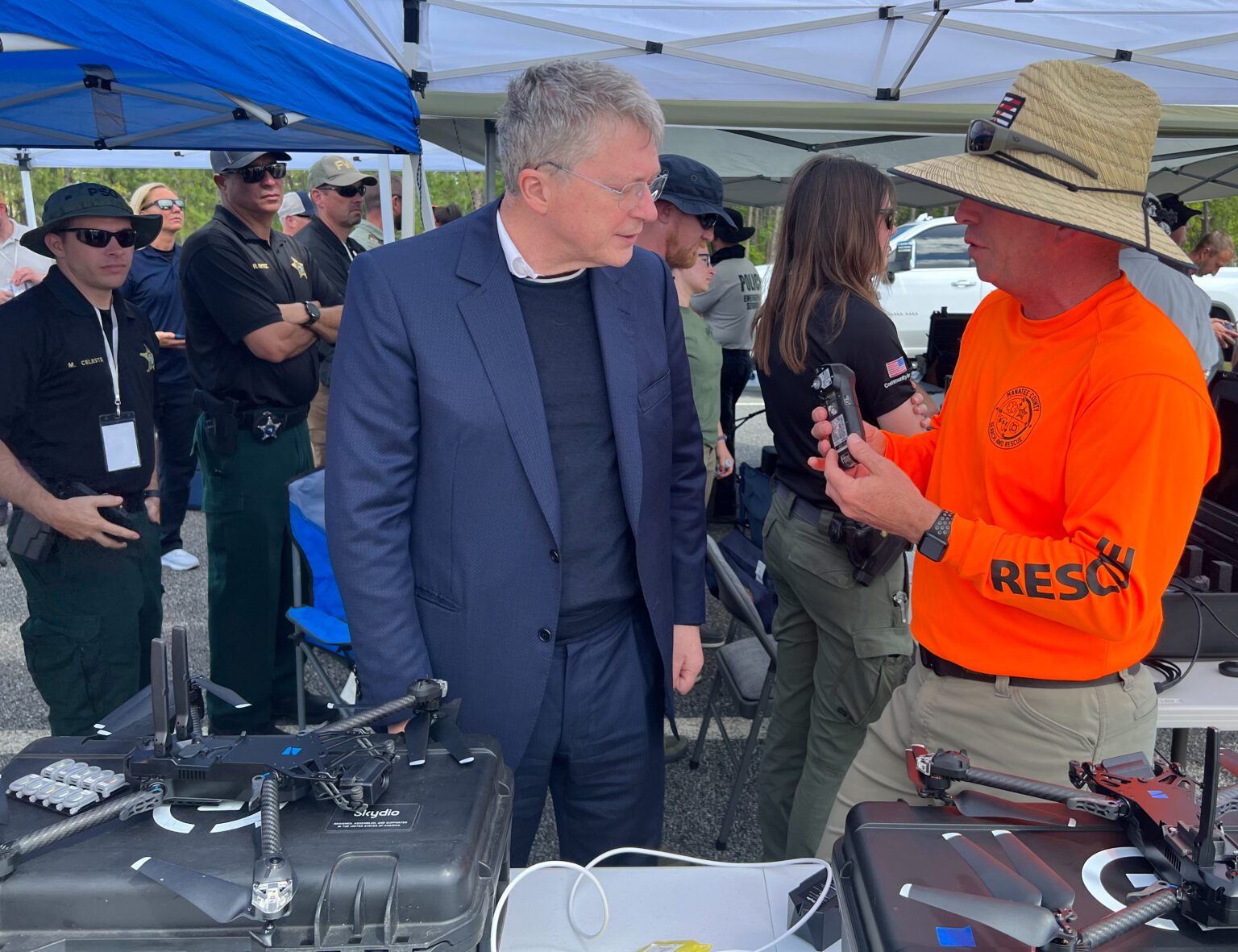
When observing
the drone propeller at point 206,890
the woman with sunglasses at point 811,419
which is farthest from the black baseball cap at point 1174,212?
the drone propeller at point 206,890

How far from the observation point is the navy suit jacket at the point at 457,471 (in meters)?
1.68

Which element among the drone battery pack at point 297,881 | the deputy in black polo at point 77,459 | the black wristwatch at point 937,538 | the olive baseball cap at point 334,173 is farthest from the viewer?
the olive baseball cap at point 334,173

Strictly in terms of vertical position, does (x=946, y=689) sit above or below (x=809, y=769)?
above

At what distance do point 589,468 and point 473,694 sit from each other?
1.49ft

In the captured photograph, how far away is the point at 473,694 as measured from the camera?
1.81m

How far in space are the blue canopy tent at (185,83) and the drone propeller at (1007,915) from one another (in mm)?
2319

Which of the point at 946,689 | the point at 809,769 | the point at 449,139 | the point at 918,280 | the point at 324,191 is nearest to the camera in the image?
the point at 946,689

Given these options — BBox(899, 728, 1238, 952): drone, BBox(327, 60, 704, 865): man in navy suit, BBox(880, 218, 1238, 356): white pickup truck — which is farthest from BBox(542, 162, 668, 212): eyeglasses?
BBox(880, 218, 1238, 356): white pickup truck

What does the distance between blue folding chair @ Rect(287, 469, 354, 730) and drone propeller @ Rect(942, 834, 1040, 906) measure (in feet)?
8.09

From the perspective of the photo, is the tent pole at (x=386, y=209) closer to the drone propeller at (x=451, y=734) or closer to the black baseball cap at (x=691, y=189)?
the black baseball cap at (x=691, y=189)

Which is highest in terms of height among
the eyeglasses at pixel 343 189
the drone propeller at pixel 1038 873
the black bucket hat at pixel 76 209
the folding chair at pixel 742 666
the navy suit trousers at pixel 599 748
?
the black bucket hat at pixel 76 209

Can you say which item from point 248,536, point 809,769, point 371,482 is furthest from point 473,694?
point 248,536

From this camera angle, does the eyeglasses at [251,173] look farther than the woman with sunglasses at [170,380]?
No

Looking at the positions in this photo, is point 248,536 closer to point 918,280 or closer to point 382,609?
point 382,609
